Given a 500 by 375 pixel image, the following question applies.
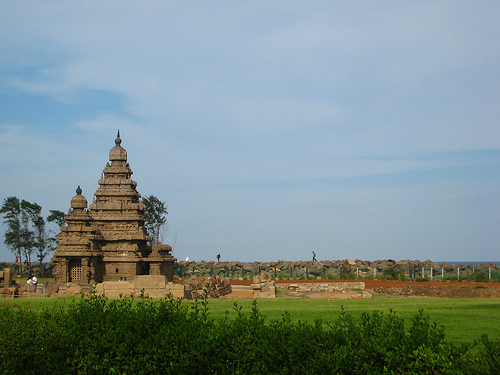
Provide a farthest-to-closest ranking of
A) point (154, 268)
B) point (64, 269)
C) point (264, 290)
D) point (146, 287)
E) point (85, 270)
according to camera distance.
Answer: point (154, 268), point (85, 270), point (64, 269), point (264, 290), point (146, 287)

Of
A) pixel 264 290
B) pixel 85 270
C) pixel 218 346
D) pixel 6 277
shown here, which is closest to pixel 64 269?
pixel 85 270

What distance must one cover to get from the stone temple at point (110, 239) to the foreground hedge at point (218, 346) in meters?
29.2

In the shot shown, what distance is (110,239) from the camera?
41.7 m

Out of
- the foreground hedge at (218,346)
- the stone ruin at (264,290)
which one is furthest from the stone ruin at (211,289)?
the foreground hedge at (218,346)

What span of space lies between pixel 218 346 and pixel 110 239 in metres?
35.7

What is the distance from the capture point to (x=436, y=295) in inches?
1113

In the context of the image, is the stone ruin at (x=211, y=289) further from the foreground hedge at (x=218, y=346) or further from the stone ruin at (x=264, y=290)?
the foreground hedge at (x=218, y=346)

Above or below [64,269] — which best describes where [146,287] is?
above

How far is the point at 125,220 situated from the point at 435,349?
37.8 metres

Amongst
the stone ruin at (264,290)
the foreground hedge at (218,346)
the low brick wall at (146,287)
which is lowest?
the stone ruin at (264,290)

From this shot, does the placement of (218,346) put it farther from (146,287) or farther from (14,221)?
(14,221)

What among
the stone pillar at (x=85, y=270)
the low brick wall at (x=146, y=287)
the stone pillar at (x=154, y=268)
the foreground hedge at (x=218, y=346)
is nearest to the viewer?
the foreground hedge at (x=218, y=346)

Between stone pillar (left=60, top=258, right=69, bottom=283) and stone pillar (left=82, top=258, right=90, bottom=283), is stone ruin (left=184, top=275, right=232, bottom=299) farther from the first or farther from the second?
stone pillar (left=60, top=258, right=69, bottom=283)

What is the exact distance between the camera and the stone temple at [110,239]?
37.8 meters
